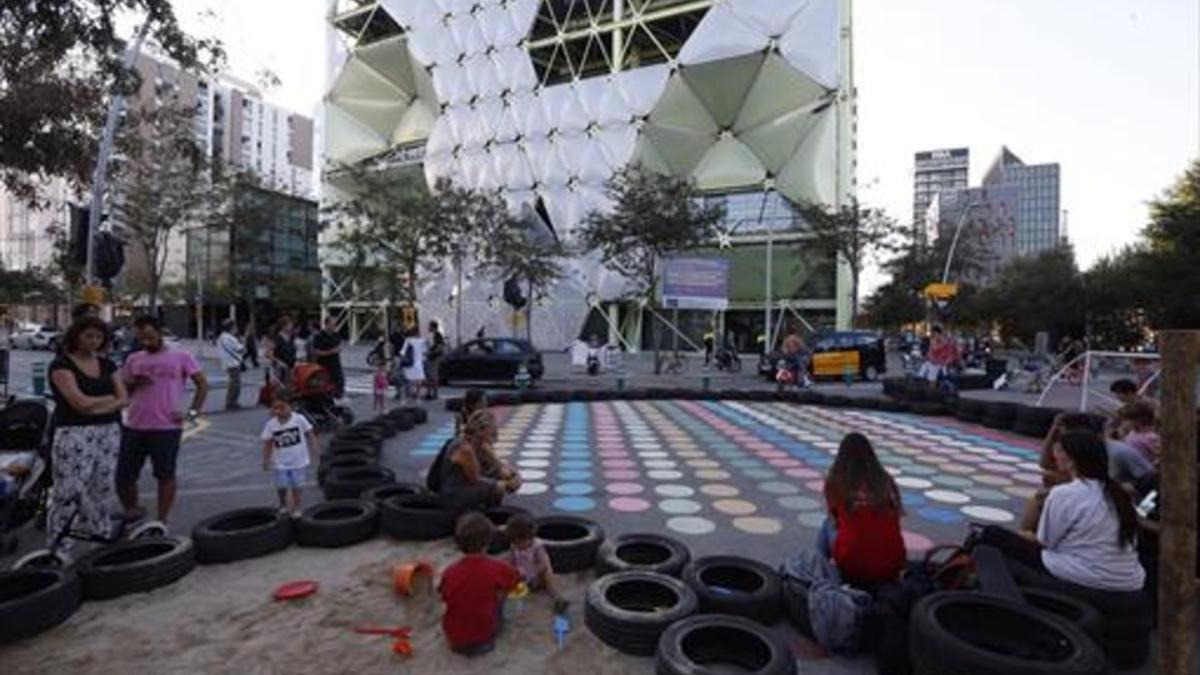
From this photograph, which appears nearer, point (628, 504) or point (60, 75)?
point (628, 504)

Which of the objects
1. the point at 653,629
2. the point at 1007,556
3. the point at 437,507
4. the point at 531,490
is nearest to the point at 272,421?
the point at 437,507

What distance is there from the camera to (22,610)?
3811mm

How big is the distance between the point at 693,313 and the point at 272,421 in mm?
35582

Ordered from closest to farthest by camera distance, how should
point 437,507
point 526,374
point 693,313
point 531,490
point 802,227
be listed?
point 437,507, point 531,490, point 526,374, point 802,227, point 693,313

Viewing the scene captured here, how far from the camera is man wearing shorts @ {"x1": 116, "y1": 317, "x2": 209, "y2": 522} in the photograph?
5.71 meters

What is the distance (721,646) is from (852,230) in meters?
31.1

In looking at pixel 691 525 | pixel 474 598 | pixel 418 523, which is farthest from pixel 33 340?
pixel 474 598

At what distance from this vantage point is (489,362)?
19.3 meters

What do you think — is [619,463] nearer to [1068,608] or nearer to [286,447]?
[286,447]

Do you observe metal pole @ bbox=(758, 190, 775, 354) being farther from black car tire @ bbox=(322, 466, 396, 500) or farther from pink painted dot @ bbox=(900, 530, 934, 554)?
black car tire @ bbox=(322, 466, 396, 500)

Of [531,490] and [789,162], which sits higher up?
[789,162]

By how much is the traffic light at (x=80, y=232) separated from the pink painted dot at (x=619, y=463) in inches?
346

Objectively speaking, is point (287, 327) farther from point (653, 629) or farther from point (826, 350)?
point (826, 350)

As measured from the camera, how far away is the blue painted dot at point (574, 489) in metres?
7.34
